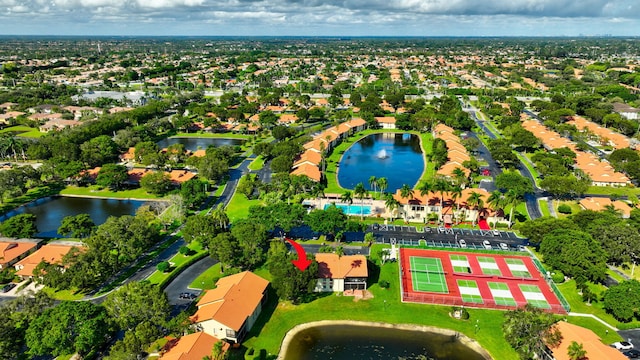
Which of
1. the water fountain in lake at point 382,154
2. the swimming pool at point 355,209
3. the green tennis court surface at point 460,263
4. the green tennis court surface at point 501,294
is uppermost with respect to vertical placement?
the water fountain in lake at point 382,154

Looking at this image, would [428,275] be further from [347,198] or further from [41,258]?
[41,258]

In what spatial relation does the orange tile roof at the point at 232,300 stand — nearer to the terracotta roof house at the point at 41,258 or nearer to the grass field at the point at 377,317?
the grass field at the point at 377,317

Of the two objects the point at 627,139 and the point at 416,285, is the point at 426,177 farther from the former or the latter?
the point at 627,139

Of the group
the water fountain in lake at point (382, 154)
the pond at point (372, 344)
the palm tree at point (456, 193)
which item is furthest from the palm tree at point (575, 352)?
the water fountain in lake at point (382, 154)

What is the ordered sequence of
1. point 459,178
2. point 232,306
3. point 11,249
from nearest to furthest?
point 232,306
point 11,249
point 459,178

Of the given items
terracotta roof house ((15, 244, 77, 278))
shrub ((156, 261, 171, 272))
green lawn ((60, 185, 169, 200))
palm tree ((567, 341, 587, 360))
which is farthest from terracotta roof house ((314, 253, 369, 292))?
green lawn ((60, 185, 169, 200))

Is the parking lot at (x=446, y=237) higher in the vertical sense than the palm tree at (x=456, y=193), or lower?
lower

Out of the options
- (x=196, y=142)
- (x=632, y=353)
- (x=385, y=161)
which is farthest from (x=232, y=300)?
(x=196, y=142)
